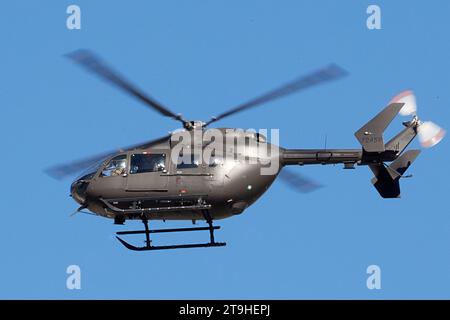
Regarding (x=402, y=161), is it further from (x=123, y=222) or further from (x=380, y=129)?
(x=123, y=222)

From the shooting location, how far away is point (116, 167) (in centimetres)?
3189

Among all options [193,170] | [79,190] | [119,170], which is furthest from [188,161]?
[79,190]

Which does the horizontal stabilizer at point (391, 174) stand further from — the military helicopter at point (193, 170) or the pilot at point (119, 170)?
the pilot at point (119, 170)

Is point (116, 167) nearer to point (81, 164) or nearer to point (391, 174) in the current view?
point (81, 164)

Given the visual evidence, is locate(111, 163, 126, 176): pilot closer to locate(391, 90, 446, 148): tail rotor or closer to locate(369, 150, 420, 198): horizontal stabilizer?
locate(369, 150, 420, 198): horizontal stabilizer

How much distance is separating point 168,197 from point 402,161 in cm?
556

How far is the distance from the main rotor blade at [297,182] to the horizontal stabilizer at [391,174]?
1.73m

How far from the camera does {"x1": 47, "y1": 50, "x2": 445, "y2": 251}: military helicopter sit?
31234 millimetres

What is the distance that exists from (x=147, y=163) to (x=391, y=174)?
5.63 metres

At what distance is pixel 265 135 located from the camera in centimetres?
3194

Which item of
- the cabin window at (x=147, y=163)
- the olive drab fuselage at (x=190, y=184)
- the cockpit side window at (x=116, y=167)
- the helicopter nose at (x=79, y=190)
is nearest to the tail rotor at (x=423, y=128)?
the olive drab fuselage at (x=190, y=184)
